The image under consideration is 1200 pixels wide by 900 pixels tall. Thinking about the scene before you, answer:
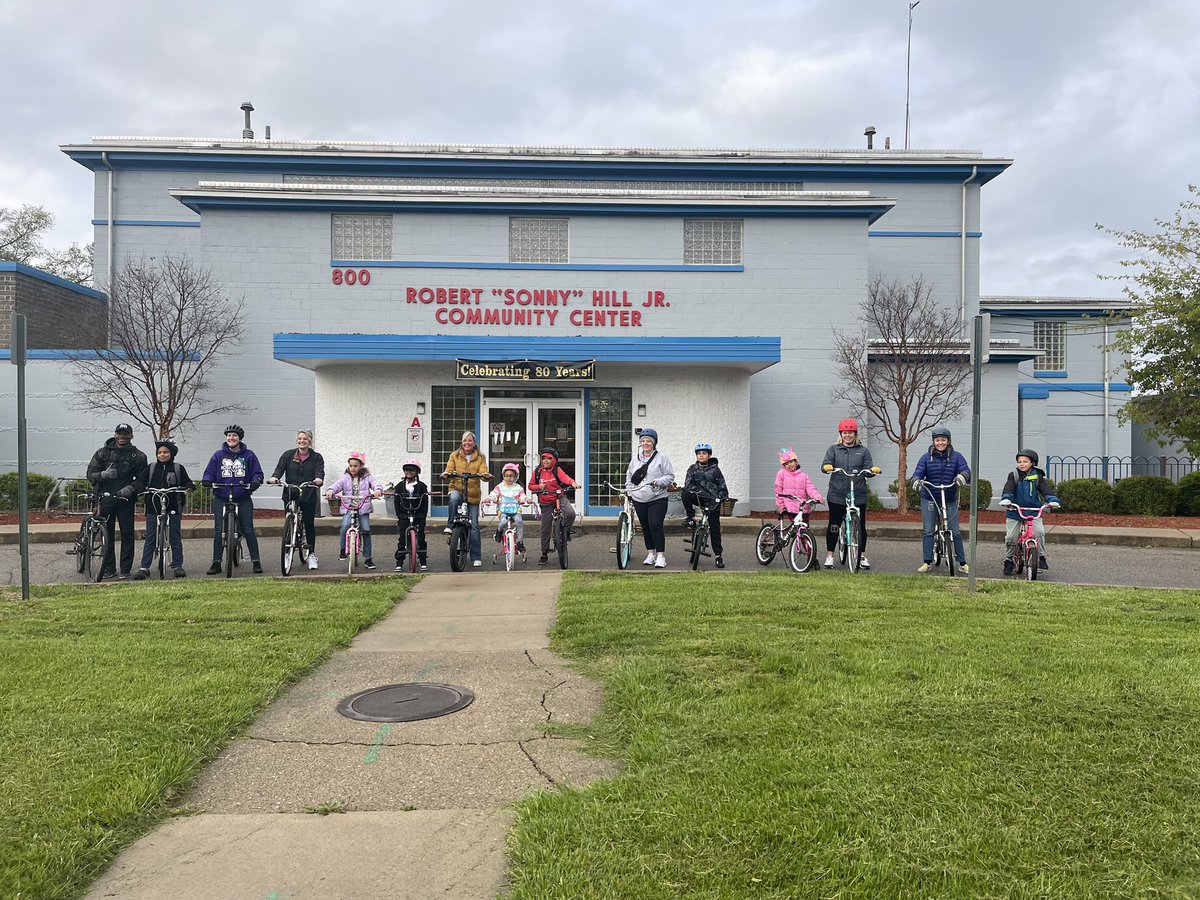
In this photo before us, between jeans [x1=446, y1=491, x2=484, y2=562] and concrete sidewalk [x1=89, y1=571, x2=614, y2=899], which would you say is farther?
jeans [x1=446, y1=491, x2=484, y2=562]

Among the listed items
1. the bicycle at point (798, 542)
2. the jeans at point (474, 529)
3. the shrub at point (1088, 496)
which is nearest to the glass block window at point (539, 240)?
the jeans at point (474, 529)

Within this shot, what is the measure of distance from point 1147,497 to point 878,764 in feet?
61.4

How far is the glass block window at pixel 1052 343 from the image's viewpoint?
30719 millimetres

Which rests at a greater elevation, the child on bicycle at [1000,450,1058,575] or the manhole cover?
the child on bicycle at [1000,450,1058,575]

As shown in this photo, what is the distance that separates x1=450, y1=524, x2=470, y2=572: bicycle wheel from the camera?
11103mm

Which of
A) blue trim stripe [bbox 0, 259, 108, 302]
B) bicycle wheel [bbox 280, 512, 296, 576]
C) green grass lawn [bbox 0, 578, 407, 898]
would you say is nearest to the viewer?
green grass lawn [bbox 0, 578, 407, 898]

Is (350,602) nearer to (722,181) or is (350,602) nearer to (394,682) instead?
(394,682)

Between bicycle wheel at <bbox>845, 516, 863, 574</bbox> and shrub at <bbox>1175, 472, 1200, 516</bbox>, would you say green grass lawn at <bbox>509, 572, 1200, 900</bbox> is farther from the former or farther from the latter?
shrub at <bbox>1175, 472, 1200, 516</bbox>

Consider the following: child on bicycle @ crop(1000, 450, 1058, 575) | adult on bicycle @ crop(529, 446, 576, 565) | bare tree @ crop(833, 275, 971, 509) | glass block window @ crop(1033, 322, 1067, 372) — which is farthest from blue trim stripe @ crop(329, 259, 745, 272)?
glass block window @ crop(1033, 322, 1067, 372)

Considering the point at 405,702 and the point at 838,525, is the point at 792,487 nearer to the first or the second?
the point at 838,525

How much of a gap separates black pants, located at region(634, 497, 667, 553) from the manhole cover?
19.4 feet

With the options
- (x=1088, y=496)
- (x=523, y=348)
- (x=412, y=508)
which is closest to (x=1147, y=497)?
(x=1088, y=496)

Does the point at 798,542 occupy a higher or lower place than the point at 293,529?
lower

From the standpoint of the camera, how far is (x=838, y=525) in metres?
11.3
